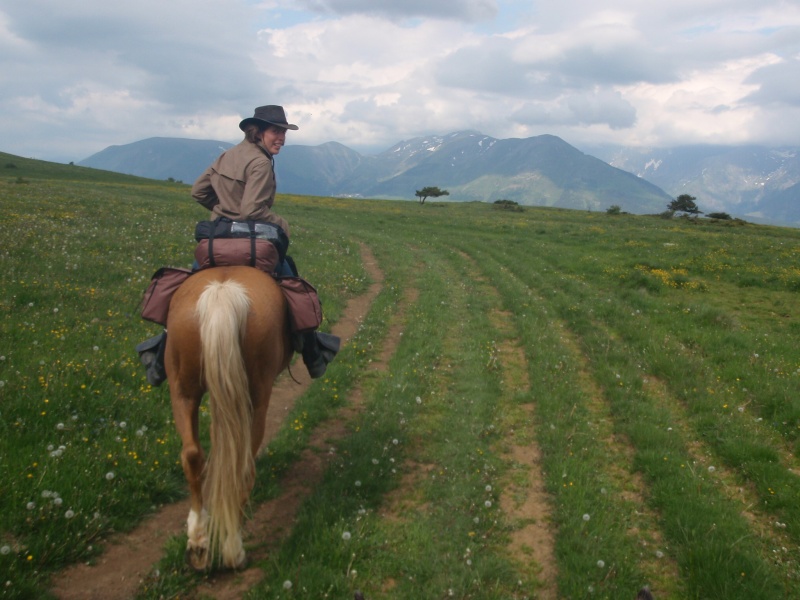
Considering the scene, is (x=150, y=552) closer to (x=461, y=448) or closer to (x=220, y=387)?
(x=220, y=387)

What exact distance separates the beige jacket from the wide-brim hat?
27cm

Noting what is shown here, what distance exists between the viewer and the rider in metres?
5.55

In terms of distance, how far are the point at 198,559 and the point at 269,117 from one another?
15.4 feet

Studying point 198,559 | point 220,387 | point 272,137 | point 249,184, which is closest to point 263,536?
point 198,559

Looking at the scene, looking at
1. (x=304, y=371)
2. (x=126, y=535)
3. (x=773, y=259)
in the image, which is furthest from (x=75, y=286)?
(x=773, y=259)

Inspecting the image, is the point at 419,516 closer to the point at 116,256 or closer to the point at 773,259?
the point at 116,256

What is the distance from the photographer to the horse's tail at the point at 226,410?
14.2ft

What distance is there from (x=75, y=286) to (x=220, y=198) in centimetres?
778

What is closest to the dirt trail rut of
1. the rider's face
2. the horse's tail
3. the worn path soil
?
the worn path soil

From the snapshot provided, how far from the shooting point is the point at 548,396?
29.2 ft

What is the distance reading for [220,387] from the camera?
4352 millimetres

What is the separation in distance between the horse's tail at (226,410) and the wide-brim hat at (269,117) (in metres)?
2.34

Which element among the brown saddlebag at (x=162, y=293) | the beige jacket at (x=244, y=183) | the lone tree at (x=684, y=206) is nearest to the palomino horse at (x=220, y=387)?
the brown saddlebag at (x=162, y=293)

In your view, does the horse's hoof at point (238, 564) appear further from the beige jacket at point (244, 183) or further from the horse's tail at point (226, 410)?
the beige jacket at point (244, 183)
